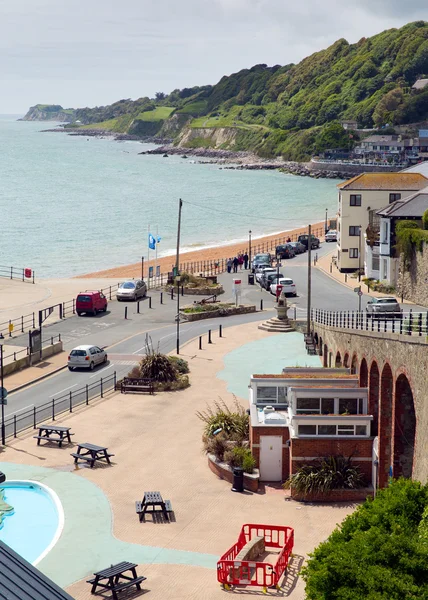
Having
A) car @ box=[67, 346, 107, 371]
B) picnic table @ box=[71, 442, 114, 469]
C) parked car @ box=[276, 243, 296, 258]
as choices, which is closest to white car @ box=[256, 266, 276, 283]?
parked car @ box=[276, 243, 296, 258]

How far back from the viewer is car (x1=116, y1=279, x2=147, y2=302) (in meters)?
59.9

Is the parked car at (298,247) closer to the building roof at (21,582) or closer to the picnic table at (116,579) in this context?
the picnic table at (116,579)

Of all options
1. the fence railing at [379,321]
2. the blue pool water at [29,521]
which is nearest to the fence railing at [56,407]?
the blue pool water at [29,521]

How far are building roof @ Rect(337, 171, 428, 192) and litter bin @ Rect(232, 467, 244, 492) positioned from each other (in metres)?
42.2

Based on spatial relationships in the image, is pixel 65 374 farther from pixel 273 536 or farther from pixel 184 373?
pixel 273 536

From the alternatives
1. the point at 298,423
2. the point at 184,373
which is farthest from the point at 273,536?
the point at 184,373

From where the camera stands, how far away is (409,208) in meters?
58.9

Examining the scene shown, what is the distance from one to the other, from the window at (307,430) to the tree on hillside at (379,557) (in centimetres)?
978

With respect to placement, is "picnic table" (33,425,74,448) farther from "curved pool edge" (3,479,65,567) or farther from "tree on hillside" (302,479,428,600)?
"tree on hillside" (302,479,428,600)

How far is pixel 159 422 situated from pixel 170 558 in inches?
478

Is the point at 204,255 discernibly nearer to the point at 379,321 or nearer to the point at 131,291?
the point at 131,291

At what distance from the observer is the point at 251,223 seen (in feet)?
408

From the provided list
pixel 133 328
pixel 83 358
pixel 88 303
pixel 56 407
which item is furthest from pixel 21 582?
pixel 88 303

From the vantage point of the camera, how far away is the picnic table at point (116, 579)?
21.4 metres
